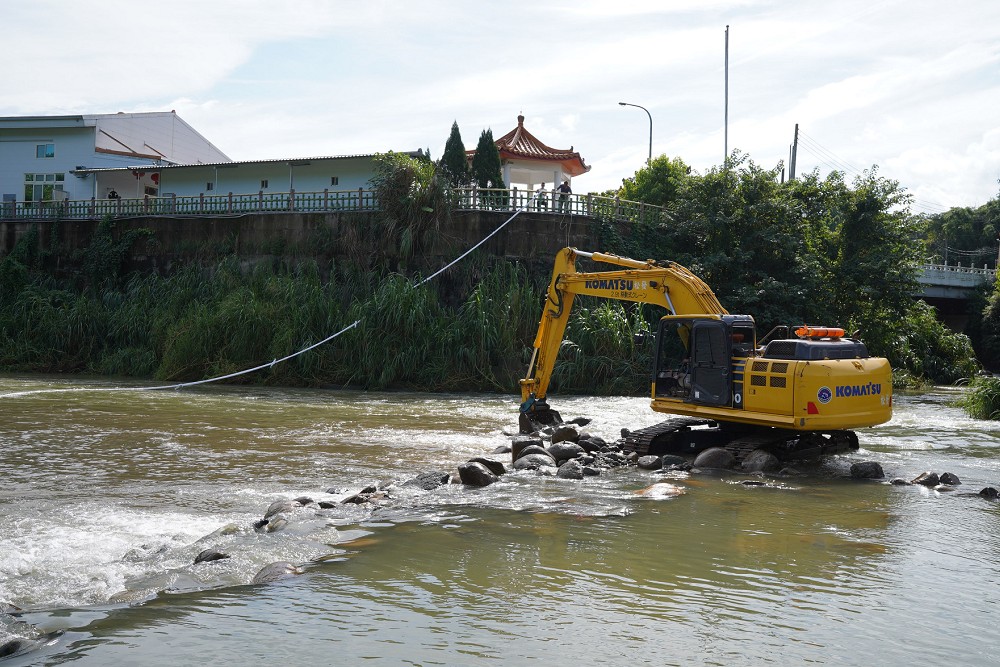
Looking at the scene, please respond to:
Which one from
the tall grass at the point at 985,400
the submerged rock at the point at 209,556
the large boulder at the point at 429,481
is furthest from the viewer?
the tall grass at the point at 985,400

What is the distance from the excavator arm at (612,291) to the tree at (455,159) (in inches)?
674

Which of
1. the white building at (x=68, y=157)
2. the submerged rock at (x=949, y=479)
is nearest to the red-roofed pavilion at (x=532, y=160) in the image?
the white building at (x=68, y=157)

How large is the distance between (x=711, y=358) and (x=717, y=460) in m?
1.45

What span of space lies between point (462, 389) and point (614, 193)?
20825 mm

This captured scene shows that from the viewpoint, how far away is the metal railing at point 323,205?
29453mm

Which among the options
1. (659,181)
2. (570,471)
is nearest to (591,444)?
(570,471)

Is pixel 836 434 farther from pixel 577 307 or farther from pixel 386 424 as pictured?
pixel 577 307

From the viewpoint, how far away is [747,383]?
12477 millimetres

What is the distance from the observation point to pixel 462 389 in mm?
25203

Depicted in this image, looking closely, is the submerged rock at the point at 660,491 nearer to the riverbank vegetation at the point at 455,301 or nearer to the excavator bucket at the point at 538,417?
the excavator bucket at the point at 538,417

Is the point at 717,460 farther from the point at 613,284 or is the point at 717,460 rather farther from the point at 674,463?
the point at 613,284

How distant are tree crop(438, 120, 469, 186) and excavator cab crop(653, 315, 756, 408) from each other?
66.2 feet

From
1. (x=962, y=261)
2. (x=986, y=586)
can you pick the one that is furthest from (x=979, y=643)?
(x=962, y=261)

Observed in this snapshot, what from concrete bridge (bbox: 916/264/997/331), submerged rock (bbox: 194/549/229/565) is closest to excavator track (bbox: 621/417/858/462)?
submerged rock (bbox: 194/549/229/565)
